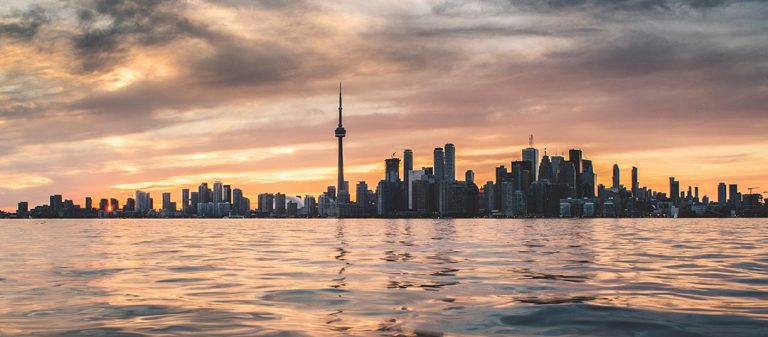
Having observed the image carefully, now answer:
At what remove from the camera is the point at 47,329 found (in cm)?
2023

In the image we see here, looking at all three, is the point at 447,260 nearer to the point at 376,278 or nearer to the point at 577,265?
the point at 577,265

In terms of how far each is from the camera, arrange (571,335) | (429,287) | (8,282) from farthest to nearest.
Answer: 1. (8,282)
2. (429,287)
3. (571,335)

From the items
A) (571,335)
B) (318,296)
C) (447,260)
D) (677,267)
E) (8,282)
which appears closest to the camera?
Answer: (571,335)

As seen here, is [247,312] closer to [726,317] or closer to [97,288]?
[97,288]

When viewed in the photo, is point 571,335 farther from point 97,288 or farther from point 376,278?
point 97,288

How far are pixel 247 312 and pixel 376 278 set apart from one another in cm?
1253

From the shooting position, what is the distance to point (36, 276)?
1455 inches

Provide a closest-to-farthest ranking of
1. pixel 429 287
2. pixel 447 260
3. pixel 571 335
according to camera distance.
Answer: pixel 571 335 < pixel 429 287 < pixel 447 260

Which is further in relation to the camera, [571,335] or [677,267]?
[677,267]

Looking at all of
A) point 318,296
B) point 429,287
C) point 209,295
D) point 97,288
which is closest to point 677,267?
point 429,287

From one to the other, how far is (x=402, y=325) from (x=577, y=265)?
25674 millimetres

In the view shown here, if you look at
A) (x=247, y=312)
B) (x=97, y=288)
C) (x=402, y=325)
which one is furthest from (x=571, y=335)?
(x=97, y=288)

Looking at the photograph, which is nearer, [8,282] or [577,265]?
[8,282]

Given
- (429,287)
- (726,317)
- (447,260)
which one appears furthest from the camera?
(447,260)
